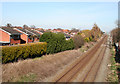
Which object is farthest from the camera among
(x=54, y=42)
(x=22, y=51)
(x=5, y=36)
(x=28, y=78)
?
(x=5, y=36)

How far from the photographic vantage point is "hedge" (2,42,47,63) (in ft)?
46.3

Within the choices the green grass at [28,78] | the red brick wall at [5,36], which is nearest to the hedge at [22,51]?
the green grass at [28,78]

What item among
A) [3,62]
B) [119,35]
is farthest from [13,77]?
[119,35]

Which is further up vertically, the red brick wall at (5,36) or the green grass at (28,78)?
the red brick wall at (5,36)

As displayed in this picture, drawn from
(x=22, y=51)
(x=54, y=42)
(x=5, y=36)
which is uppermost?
(x=5, y=36)

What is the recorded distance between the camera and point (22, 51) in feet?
54.0

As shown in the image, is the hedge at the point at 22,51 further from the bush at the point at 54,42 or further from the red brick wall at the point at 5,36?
the red brick wall at the point at 5,36

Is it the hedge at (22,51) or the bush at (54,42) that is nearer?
the hedge at (22,51)

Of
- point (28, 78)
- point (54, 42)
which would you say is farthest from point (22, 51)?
point (54, 42)

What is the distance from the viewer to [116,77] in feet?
41.1

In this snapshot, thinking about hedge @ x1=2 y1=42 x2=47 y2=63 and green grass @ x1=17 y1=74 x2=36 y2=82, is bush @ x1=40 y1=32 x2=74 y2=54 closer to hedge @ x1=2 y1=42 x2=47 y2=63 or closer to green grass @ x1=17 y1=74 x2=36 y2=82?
hedge @ x1=2 y1=42 x2=47 y2=63

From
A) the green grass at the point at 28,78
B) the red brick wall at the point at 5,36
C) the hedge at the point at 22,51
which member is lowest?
the green grass at the point at 28,78

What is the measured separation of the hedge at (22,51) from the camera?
14.1 metres

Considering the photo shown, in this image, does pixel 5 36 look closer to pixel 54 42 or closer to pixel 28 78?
pixel 54 42
